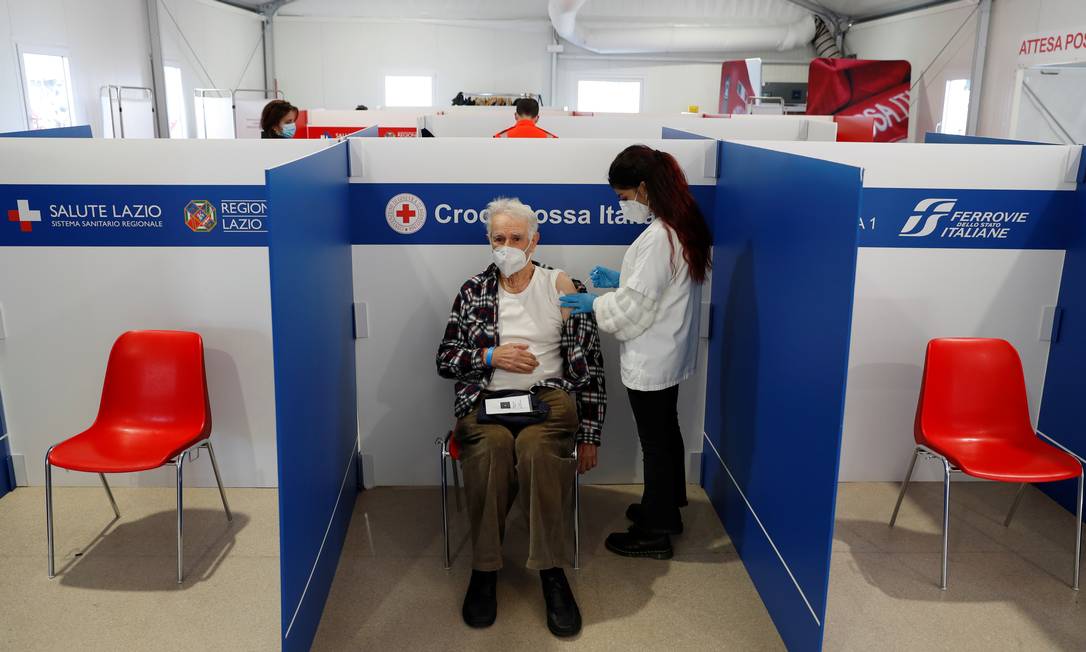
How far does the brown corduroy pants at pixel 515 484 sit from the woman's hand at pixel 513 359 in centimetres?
21

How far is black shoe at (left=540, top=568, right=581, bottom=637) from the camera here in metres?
2.58

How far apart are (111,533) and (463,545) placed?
53.4 inches

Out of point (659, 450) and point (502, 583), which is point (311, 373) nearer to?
point (502, 583)

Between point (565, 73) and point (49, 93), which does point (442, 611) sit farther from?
point (565, 73)

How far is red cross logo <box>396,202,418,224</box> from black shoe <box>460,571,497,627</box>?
141cm

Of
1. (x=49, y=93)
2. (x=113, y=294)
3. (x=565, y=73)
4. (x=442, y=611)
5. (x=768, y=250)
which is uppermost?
(x=565, y=73)

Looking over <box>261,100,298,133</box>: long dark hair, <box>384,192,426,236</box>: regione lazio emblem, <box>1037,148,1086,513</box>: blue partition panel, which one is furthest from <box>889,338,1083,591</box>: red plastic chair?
<box>261,100,298,133</box>: long dark hair

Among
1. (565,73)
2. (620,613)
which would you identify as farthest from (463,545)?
(565,73)

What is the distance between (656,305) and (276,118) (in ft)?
11.0

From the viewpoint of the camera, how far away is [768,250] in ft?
8.63

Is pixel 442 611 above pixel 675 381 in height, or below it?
below

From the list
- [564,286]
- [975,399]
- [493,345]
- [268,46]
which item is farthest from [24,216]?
[268,46]

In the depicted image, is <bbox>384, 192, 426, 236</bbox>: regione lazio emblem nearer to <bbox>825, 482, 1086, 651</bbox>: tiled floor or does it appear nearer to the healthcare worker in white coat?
the healthcare worker in white coat

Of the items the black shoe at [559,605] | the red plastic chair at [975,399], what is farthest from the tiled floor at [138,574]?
the red plastic chair at [975,399]
